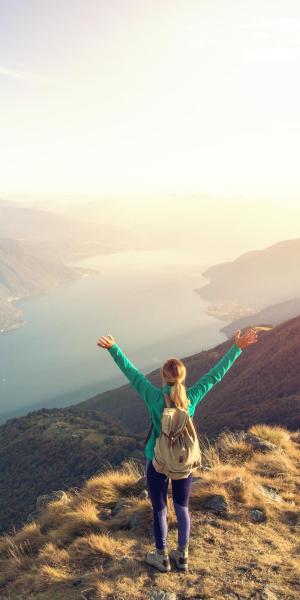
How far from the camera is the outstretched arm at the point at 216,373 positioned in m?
6.13

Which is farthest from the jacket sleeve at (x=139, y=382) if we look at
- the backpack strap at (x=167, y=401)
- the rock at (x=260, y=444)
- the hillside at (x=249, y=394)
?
the hillside at (x=249, y=394)

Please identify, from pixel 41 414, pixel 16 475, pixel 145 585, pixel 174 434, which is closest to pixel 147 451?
pixel 174 434

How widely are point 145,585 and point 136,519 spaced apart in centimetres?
189

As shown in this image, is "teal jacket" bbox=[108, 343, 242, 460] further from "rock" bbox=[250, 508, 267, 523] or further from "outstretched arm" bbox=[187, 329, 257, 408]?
"rock" bbox=[250, 508, 267, 523]

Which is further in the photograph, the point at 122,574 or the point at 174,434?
the point at 122,574

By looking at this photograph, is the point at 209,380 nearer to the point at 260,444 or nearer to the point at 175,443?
the point at 175,443

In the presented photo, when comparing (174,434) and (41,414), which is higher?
(174,434)

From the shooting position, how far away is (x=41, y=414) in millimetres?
92562

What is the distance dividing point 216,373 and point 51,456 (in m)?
66.6

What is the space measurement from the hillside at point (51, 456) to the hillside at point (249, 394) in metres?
15.1

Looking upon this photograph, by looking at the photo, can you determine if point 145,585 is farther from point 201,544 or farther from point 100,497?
point 100,497

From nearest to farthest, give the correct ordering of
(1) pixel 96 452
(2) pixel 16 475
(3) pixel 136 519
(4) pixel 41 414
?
(3) pixel 136 519 → (1) pixel 96 452 → (2) pixel 16 475 → (4) pixel 41 414

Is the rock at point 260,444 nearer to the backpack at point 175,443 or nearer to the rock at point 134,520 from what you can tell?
the rock at point 134,520

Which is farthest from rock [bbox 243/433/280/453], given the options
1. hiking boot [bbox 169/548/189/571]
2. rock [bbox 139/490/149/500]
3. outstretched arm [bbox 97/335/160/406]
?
outstretched arm [bbox 97/335/160/406]
